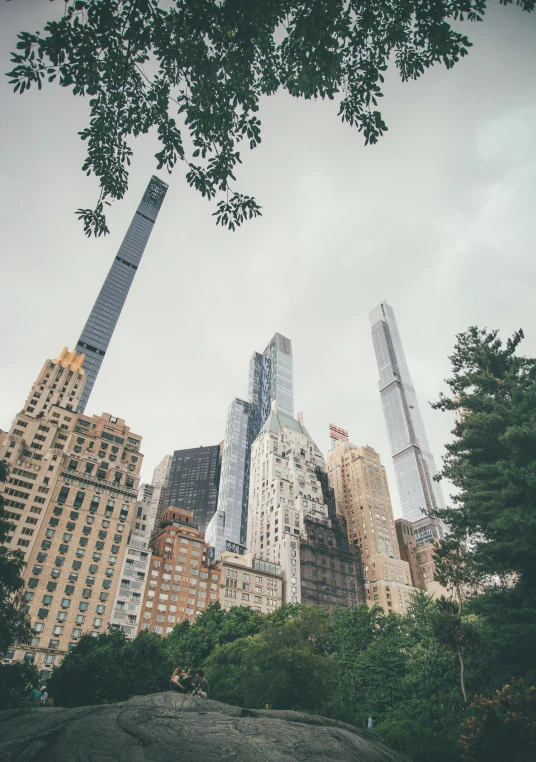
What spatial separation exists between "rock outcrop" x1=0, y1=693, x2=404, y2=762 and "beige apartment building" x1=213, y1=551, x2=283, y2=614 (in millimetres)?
84113

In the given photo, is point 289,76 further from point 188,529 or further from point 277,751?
point 188,529

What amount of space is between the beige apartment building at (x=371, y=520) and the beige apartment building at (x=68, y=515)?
222 ft

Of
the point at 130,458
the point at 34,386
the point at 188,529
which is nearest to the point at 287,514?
the point at 188,529

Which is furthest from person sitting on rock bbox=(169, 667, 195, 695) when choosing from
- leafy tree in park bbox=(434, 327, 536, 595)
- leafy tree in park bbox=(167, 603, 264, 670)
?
leafy tree in park bbox=(167, 603, 264, 670)

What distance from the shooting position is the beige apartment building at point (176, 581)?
276ft

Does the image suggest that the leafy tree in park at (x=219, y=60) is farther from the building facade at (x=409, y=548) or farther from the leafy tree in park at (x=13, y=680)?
the building facade at (x=409, y=548)

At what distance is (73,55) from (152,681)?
158 ft

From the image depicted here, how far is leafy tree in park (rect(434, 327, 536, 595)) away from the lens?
22438 millimetres

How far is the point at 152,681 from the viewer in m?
42.0

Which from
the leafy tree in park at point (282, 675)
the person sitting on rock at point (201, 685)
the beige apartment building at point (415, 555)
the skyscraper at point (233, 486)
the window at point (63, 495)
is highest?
the skyscraper at point (233, 486)

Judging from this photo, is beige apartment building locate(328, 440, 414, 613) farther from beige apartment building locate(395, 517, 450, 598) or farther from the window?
the window

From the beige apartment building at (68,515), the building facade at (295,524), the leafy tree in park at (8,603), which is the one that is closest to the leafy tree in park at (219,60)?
the leafy tree in park at (8,603)

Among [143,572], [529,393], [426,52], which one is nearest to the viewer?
[426,52]

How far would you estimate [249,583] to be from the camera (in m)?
98.4
